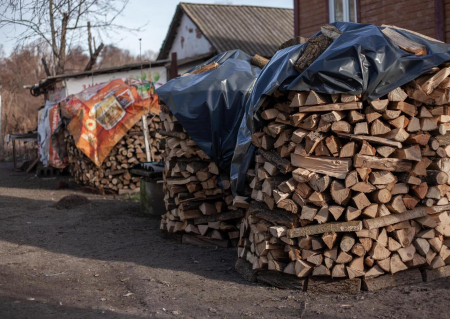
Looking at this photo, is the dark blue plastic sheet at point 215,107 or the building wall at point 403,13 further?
the building wall at point 403,13

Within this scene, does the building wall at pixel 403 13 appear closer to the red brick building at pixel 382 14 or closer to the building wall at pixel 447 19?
the red brick building at pixel 382 14

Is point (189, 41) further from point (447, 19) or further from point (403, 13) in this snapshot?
point (447, 19)

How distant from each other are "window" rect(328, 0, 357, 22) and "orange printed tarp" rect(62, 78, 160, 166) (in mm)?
4439

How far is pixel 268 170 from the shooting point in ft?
16.8

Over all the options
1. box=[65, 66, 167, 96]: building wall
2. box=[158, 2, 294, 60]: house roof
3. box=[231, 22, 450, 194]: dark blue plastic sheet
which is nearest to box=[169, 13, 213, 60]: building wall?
box=[158, 2, 294, 60]: house roof

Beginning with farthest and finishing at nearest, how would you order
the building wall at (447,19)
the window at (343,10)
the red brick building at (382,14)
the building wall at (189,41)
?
the building wall at (189,41)
the window at (343,10)
the red brick building at (382,14)
the building wall at (447,19)

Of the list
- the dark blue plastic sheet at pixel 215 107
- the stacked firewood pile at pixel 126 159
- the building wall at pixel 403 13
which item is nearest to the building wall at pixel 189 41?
the stacked firewood pile at pixel 126 159

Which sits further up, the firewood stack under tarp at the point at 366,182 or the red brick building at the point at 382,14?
the red brick building at the point at 382,14

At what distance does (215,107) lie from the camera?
21.8 feet

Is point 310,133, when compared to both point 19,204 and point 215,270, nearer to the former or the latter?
point 215,270

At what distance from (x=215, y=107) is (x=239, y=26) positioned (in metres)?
18.4

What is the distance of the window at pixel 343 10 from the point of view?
36.7ft

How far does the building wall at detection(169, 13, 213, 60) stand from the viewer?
23578 mm

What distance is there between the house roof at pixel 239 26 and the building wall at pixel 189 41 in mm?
A: 378
